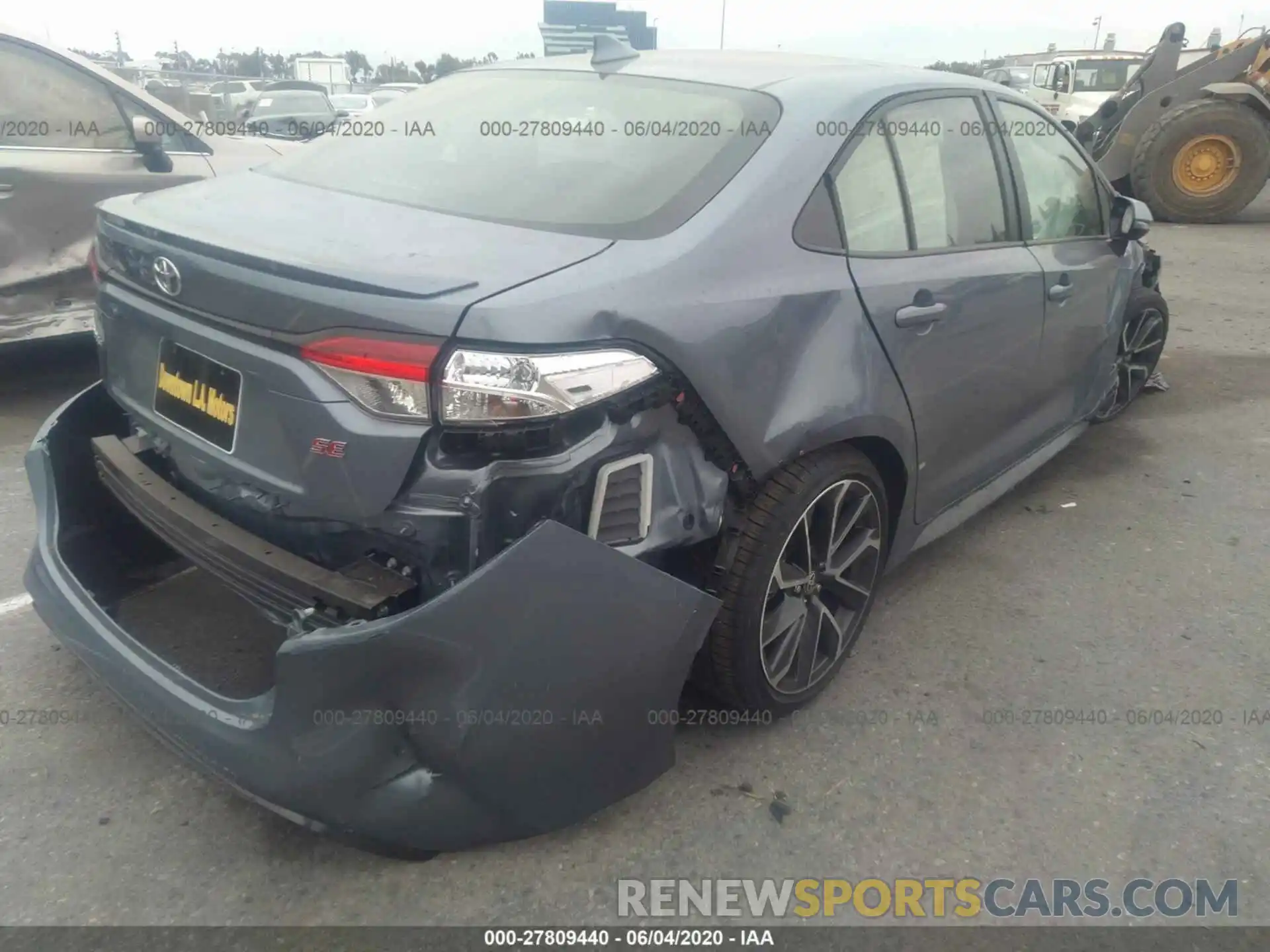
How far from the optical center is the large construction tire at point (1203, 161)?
10875 millimetres

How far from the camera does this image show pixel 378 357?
5.85 feet

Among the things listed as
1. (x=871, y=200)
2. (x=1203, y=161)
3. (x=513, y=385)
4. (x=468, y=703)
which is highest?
(x=871, y=200)

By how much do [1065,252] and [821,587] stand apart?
5.73ft

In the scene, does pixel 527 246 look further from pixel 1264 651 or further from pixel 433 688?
pixel 1264 651

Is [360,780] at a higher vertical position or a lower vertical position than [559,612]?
lower

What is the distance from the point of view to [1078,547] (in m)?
3.73

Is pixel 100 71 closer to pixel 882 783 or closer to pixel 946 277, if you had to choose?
pixel 946 277

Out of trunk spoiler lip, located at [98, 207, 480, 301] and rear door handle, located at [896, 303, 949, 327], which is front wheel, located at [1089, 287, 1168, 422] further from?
trunk spoiler lip, located at [98, 207, 480, 301]

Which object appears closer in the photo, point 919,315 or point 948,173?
point 919,315

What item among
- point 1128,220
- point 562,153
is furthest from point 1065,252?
point 562,153

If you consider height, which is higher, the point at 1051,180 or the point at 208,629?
the point at 1051,180

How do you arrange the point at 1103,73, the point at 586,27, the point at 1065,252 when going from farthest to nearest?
the point at 1103,73
the point at 586,27
the point at 1065,252

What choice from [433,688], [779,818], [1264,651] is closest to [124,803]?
[433,688]

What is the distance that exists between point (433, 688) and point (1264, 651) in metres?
2.67
